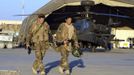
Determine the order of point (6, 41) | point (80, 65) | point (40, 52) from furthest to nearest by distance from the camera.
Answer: point (6, 41) → point (80, 65) → point (40, 52)

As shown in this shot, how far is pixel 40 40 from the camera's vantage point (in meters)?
15.7

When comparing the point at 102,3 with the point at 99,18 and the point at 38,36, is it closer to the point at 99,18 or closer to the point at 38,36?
the point at 99,18

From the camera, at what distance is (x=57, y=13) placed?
203 ft

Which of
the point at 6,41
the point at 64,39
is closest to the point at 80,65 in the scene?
the point at 64,39

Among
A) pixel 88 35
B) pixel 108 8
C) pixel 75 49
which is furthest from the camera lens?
pixel 108 8

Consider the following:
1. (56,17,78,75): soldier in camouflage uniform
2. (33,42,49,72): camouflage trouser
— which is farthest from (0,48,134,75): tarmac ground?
(33,42,49,72): camouflage trouser

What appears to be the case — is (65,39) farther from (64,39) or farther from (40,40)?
(40,40)

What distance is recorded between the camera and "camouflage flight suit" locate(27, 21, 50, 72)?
1562 centimetres

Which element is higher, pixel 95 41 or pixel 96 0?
pixel 96 0

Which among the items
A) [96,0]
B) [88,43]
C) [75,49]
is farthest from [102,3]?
[75,49]

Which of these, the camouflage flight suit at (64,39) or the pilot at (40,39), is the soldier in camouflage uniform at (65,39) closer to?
the camouflage flight suit at (64,39)

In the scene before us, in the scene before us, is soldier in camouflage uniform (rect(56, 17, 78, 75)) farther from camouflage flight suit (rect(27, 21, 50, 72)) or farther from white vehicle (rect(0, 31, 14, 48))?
white vehicle (rect(0, 31, 14, 48))

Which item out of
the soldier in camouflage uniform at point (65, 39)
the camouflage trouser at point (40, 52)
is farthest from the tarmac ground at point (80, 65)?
the camouflage trouser at point (40, 52)

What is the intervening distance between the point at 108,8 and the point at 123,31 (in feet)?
14.5
